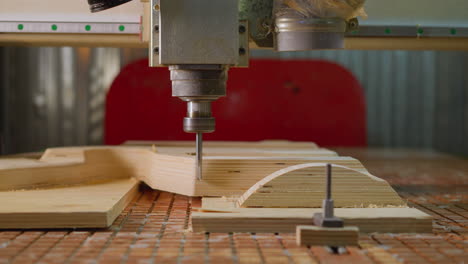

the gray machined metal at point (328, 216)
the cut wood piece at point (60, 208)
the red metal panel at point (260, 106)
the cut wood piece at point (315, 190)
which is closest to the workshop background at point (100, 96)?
the red metal panel at point (260, 106)

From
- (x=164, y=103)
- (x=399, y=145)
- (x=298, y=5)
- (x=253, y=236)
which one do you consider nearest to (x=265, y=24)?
(x=298, y=5)

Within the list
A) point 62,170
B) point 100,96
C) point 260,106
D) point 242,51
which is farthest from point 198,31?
point 100,96

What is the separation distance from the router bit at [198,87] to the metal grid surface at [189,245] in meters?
0.20

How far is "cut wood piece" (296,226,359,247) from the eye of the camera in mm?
885

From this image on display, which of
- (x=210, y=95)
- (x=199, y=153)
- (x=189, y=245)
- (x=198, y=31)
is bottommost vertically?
(x=189, y=245)

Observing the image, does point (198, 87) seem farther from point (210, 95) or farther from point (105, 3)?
point (105, 3)

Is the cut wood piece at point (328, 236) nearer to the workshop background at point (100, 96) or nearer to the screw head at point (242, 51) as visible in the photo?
the screw head at point (242, 51)

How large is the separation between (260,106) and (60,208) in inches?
63.0

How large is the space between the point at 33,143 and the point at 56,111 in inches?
10.1

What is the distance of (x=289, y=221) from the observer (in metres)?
0.98

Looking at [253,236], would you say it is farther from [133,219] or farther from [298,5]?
[298,5]

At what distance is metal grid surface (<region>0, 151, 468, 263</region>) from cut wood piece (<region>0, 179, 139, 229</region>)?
17 mm

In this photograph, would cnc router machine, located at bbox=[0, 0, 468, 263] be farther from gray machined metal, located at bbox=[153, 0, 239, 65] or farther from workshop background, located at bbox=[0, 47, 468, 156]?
workshop background, located at bbox=[0, 47, 468, 156]

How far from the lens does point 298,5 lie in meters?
1.10
